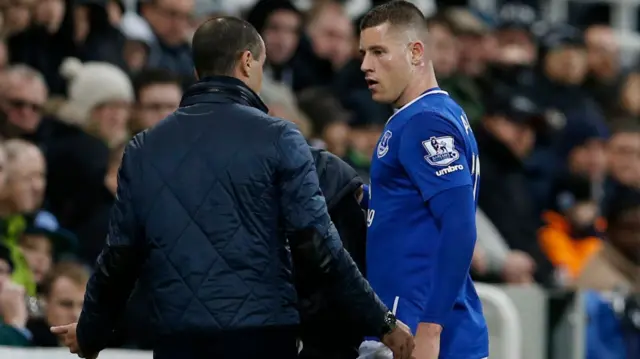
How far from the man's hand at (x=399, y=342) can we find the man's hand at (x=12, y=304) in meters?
2.26

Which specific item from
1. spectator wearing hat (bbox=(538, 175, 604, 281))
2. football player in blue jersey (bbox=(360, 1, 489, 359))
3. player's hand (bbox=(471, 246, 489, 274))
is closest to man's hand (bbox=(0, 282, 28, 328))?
football player in blue jersey (bbox=(360, 1, 489, 359))

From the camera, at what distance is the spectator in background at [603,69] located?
1370cm

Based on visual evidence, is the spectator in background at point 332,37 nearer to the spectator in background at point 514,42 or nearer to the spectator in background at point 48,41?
the spectator in background at point 514,42

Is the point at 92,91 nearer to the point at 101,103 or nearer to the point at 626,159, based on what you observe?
the point at 101,103

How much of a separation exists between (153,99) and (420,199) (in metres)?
4.02

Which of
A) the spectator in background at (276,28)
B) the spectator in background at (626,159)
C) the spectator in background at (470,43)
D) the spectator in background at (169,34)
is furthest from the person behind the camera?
the spectator in background at (470,43)

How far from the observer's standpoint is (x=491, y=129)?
10.6 m

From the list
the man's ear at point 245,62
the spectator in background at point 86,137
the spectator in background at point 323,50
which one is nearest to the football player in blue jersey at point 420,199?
the man's ear at point 245,62

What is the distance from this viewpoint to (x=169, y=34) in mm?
10008

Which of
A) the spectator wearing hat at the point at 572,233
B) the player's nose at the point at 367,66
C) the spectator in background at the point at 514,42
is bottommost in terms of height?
the spectator wearing hat at the point at 572,233

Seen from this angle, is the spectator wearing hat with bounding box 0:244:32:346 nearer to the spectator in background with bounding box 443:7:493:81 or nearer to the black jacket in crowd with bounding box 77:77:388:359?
the black jacket in crowd with bounding box 77:77:388:359

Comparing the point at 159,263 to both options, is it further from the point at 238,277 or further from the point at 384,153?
the point at 384,153

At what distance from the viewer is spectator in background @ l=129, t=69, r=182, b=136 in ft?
28.1

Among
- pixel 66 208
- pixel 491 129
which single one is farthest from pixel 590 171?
pixel 66 208
